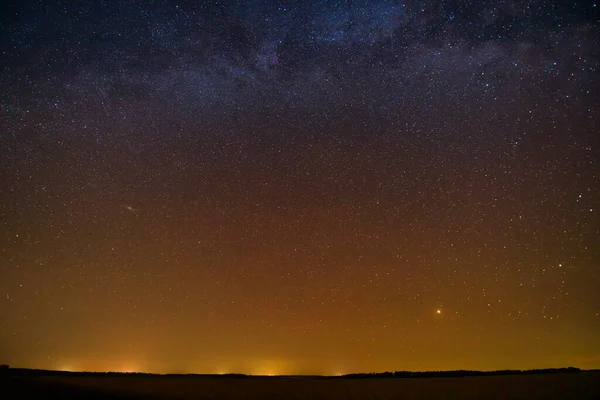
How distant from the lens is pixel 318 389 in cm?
1407

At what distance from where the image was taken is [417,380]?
16578 millimetres

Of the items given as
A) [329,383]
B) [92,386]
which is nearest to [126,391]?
[92,386]

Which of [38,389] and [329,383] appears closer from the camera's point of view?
[38,389]

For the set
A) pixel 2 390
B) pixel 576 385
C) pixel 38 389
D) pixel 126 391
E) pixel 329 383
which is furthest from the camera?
pixel 329 383

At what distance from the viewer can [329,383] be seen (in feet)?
51.4

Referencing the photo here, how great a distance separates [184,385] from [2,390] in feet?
16.8

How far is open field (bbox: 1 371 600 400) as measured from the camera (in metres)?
11.4

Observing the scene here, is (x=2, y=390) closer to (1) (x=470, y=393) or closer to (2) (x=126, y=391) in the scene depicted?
(2) (x=126, y=391)

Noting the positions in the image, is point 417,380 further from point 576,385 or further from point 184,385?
point 184,385

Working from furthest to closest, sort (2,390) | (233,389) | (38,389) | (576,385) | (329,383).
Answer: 1. (329,383)
2. (576,385)
3. (233,389)
4. (38,389)
5. (2,390)

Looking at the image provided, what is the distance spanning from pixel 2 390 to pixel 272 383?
805cm

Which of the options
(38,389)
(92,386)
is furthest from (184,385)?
(38,389)

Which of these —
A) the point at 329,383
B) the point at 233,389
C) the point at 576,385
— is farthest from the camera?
the point at 329,383

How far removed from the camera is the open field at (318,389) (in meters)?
11.4
